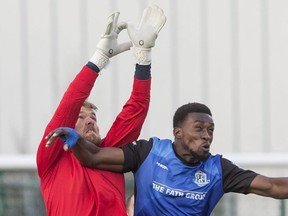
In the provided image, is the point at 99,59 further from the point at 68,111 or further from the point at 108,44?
the point at 68,111

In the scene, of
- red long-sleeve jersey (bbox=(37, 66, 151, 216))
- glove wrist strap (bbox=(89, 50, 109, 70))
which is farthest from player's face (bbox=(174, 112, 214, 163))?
glove wrist strap (bbox=(89, 50, 109, 70))

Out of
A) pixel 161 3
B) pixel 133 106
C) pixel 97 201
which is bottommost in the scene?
pixel 97 201

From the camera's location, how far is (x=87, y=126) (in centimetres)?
610

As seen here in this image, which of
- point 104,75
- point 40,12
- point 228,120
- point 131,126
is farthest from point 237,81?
point 131,126

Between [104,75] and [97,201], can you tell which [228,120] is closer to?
[104,75]

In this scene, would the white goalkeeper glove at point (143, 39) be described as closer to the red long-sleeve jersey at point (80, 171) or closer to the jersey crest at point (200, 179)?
the red long-sleeve jersey at point (80, 171)

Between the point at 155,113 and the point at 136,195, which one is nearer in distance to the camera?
the point at 136,195

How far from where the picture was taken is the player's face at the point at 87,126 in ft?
19.9

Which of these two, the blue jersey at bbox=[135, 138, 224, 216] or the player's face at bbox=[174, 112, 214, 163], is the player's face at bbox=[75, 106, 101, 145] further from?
the player's face at bbox=[174, 112, 214, 163]

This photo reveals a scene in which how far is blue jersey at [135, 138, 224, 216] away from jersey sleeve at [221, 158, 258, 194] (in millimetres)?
29

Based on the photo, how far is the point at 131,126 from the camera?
6.08 m

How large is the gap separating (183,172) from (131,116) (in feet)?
1.24

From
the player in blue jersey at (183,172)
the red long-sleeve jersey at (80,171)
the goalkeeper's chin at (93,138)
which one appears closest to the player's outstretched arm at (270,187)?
the player in blue jersey at (183,172)

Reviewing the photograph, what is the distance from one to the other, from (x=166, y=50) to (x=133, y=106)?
8.44ft
